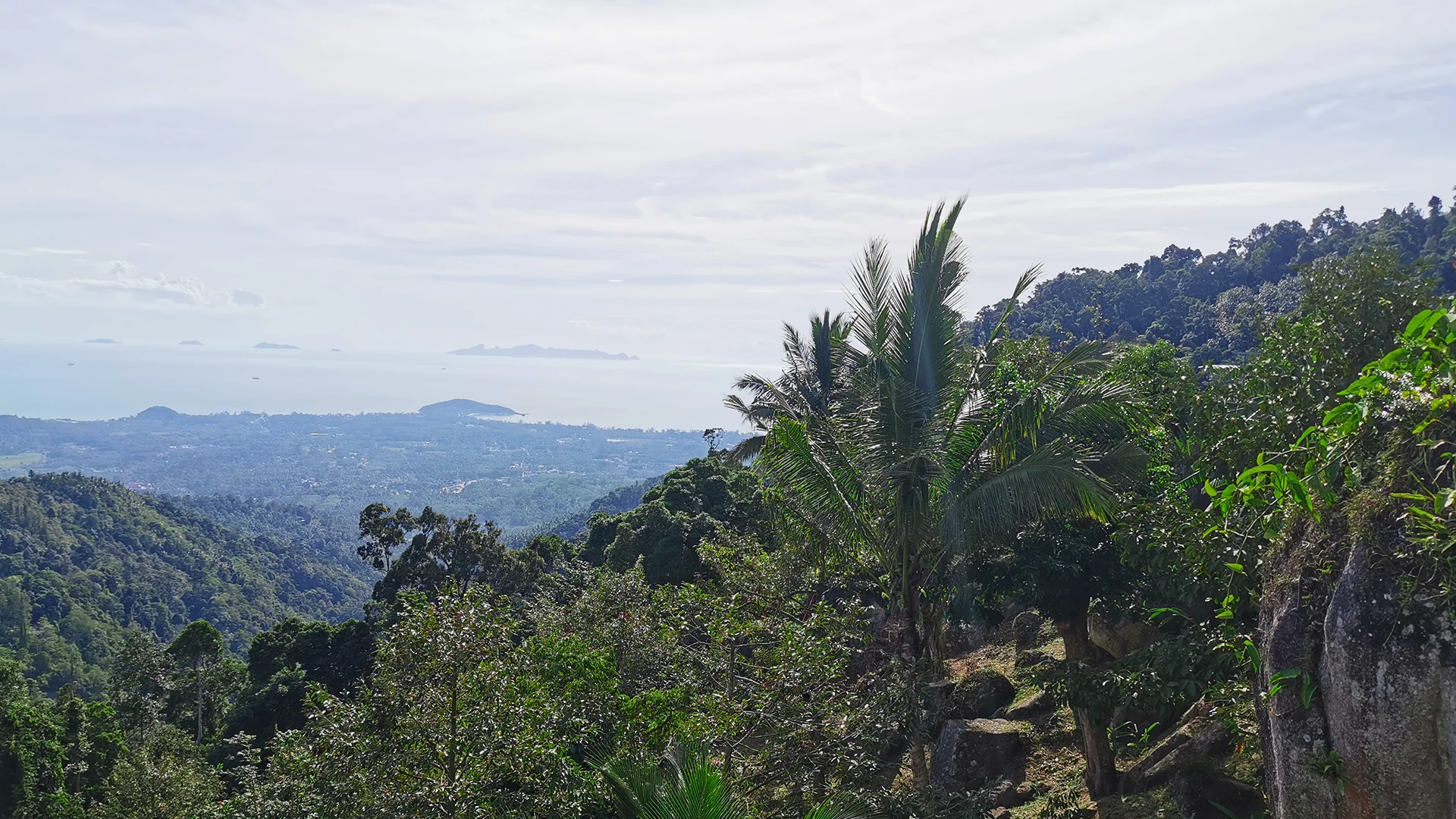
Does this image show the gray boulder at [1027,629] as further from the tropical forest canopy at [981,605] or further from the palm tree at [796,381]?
the palm tree at [796,381]

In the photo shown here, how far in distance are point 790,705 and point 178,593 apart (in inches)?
3436

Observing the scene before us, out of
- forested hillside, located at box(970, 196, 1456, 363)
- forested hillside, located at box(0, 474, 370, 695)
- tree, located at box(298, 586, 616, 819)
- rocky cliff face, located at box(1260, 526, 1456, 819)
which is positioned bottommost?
forested hillside, located at box(0, 474, 370, 695)

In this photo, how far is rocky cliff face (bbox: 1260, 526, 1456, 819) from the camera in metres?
3.10

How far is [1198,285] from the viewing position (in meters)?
65.6

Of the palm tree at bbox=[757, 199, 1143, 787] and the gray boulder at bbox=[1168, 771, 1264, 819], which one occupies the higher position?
the palm tree at bbox=[757, 199, 1143, 787]

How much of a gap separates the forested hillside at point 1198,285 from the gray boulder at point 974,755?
1805 inches

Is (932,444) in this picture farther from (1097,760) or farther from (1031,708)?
(1031,708)

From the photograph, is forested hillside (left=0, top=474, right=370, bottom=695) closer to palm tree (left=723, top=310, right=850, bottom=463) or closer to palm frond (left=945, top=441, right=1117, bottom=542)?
palm tree (left=723, top=310, right=850, bottom=463)

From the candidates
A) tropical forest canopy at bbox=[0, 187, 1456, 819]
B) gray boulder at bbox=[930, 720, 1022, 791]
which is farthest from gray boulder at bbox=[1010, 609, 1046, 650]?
gray boulder at bbox=[930, 720, 1022, 791]

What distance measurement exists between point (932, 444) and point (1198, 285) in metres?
67.7

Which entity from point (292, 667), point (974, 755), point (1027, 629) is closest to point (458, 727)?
point (974, 755)

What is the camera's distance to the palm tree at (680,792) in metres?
4.81

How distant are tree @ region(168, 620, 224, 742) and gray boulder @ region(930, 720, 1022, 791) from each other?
1090 inches

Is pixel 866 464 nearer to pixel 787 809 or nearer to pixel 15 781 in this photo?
pixel 787 809
